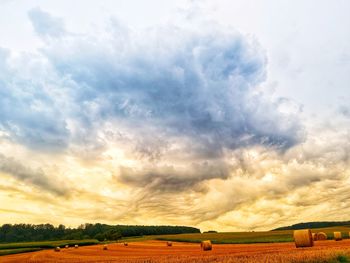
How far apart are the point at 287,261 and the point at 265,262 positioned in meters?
1.01

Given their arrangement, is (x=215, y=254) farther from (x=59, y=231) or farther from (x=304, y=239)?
(x=59, y=231)

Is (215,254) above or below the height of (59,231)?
below

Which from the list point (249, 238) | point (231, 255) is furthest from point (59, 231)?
point (231, 255)

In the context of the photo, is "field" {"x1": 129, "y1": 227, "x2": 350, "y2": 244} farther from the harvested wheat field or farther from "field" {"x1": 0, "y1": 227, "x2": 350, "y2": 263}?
the harvested wheat field

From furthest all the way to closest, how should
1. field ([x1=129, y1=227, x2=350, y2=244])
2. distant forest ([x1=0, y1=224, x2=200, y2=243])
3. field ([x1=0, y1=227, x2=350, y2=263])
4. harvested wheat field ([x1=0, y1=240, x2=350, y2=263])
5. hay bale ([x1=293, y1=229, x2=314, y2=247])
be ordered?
distant forest ([x1=0, y1=224, x2=200, y2=243]) < field ([x1=129, y1=227, x2=350, y2=244]) < hay bale ([x1=293, y1=229, x2=314, y2=247]) < harvested wheat field ([x1=0, y1=240, x2=350, y2=263]) < field ([x1=0, y1=227, x2=350, y2=263])

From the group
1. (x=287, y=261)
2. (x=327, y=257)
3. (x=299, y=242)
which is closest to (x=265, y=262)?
(x=287, y=261)

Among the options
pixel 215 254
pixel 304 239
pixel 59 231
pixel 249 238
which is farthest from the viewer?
pixel 59 231

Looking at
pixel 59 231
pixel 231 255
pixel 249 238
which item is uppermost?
pixel 59 231

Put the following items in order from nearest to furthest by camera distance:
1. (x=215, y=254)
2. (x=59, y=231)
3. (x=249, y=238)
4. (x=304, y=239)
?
(x=215, y=254) → (x=304, y=239) → (x=249, y=238) → (x=59, y=231)

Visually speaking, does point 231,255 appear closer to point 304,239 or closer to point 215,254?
point 215,254

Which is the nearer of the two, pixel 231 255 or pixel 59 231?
pixel 231 255

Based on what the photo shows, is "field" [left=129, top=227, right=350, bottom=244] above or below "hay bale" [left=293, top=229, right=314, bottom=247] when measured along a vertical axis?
above

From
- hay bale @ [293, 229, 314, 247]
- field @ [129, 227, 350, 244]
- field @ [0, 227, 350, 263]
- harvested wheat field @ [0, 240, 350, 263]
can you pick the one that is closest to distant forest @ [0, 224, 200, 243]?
field @ [129, 227, 350, 244]

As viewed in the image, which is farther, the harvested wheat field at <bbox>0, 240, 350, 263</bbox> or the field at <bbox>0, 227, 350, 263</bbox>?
the harvested wheat field at <bbox>0, 240, 350, 263</bbox>
